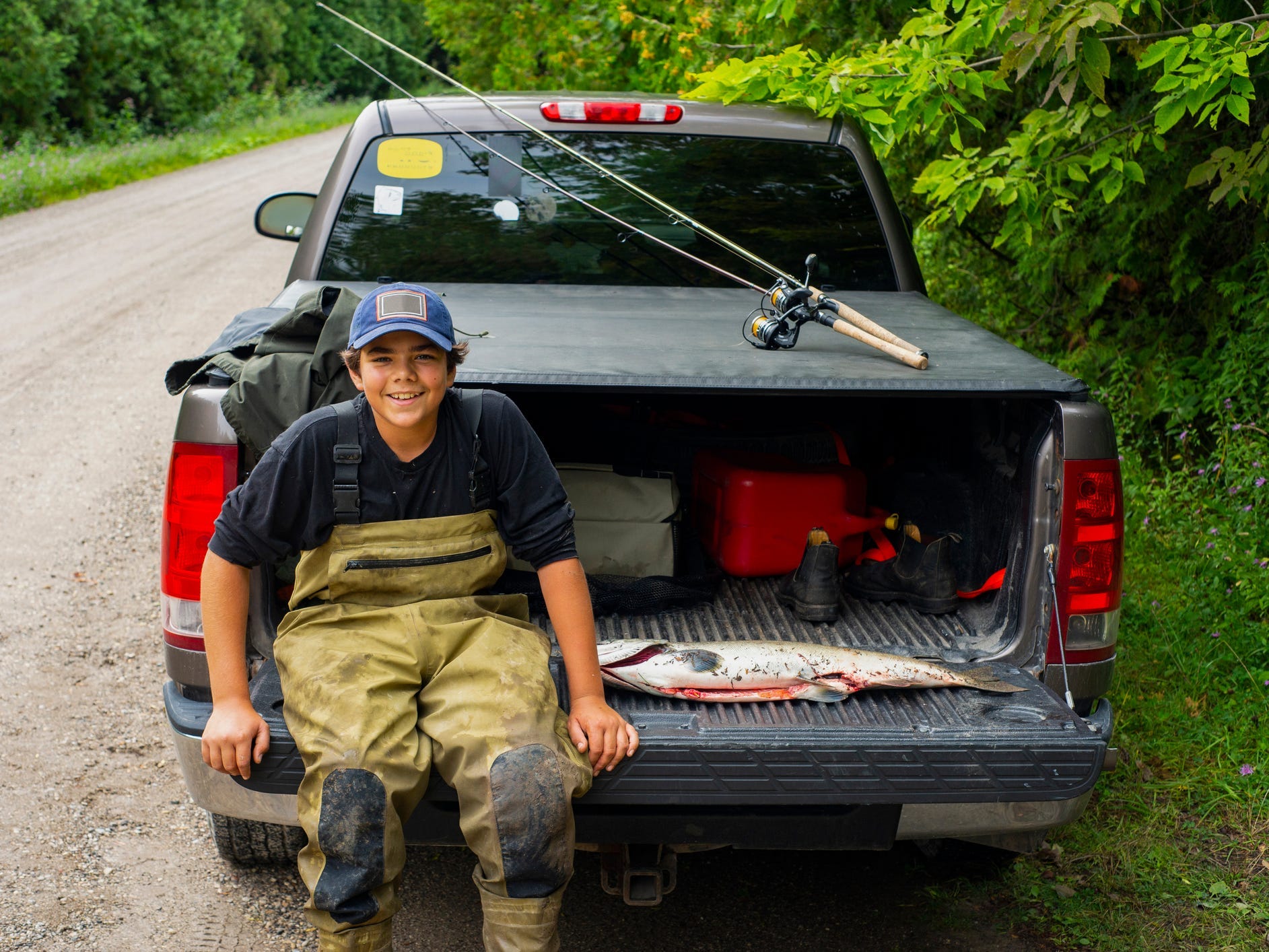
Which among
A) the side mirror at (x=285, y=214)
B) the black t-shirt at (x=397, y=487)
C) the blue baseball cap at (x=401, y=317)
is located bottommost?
the black t-shirt at (x=397, y=487)

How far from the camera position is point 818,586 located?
3.13 m

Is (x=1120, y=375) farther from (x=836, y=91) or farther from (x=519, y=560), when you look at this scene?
(x=519, y=560)

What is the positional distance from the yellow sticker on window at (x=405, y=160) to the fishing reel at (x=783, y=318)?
140 cm

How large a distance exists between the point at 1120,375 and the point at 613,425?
3143 mm

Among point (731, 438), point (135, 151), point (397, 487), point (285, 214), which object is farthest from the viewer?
point (135, 151)

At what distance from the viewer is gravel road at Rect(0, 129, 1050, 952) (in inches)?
119

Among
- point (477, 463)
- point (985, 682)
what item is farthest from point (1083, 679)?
point (477, 463)

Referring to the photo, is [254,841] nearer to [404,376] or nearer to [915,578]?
[404,376]

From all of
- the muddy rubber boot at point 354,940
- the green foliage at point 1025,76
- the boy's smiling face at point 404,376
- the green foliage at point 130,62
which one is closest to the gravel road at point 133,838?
the muddy rubber boot at point 354,940

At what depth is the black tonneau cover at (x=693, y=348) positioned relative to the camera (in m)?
2.60

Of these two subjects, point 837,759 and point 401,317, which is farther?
point 401,317

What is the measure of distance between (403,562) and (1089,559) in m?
1.46

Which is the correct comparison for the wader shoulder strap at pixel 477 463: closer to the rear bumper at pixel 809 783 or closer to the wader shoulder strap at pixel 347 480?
the wader shoulder strap at pixel 347 480

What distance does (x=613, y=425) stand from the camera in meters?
3.73
